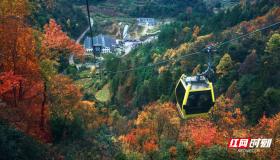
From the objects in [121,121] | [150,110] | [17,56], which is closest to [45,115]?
[17,56]

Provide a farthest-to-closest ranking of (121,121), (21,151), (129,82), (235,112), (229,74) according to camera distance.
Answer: (129,82), (229,74), (121,121), (235,112), (21,151)

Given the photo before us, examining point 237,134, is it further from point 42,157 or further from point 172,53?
point 172,53

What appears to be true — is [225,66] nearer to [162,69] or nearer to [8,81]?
[162,69]

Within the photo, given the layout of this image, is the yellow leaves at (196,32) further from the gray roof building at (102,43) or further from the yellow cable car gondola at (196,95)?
the yellow cable car gondola at (196,95)

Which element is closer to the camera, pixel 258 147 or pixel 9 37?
pixel 9 37

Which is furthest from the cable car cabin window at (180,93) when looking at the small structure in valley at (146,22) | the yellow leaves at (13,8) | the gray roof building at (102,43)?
the small structure in valley at (146,22)

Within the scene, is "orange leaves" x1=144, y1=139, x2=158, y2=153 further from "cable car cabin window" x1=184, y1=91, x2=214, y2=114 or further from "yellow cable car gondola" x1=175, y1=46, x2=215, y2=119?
"cable car cabin window" x1=184, y1=91, x2=214, y2=114

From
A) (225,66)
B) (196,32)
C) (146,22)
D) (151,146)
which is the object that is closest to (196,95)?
(151,146)
